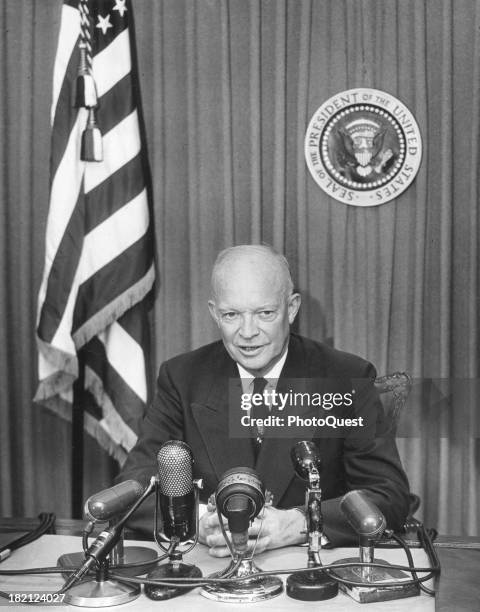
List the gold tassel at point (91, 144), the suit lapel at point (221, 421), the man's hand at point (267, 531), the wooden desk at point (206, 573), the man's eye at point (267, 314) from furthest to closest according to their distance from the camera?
the gold tassel at point (91, 144), the man's eye at point (267, 314), the suit lapel at point (221, 421), the man's hand at point (267, 531), the wooden desk at point (206, 573)

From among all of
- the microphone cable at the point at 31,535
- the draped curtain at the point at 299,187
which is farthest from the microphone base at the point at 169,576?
the draped curtain at the point at 299,187

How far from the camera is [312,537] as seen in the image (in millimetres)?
1630

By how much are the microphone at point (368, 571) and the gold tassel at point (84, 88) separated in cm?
229

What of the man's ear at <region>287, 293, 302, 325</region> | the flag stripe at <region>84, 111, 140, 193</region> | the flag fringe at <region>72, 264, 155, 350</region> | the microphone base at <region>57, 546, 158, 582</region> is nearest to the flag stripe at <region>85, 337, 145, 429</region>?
the flag fringe at <region>72, 264, 155, 350</region>

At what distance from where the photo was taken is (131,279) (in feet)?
11.3

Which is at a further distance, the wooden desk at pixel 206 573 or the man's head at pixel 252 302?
the man's head at pixel 252 302

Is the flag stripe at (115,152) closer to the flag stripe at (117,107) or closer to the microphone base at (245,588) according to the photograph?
the flag stripe at (117,107)

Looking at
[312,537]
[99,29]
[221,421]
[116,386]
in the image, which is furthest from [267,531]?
[99,29]

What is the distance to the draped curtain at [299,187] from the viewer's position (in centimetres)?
348

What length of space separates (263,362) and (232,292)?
262 mm

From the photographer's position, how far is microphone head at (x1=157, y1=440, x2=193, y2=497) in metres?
1.60

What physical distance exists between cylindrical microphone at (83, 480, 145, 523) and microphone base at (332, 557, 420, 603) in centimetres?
45

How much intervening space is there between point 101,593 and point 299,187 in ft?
7.87

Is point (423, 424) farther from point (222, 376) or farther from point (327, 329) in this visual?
point (222, 376)
